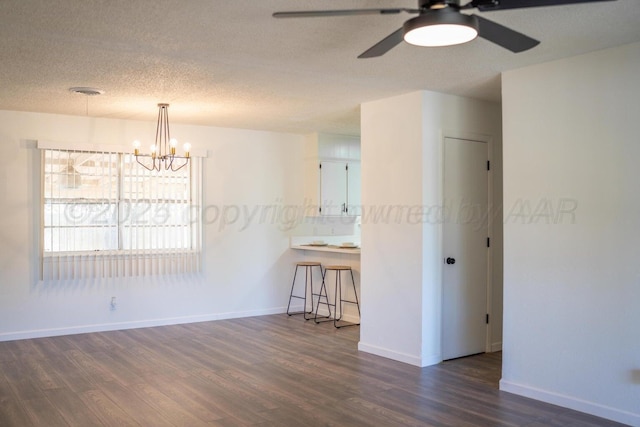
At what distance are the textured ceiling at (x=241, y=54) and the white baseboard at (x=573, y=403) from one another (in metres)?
2.45

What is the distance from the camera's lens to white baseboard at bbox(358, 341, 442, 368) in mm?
5184

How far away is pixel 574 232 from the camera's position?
4059mm

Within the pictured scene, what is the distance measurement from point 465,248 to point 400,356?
1.23 m

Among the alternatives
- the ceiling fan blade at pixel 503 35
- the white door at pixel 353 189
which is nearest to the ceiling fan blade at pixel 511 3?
the ceiling fan blade at pixel 503 35

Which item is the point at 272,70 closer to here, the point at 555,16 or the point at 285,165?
the point at 555,16

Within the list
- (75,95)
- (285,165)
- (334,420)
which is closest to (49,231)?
(75,95)

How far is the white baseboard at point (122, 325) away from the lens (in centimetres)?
618

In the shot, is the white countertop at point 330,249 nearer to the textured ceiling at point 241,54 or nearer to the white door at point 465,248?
the white door at point 465,248

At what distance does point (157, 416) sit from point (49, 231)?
3358mm

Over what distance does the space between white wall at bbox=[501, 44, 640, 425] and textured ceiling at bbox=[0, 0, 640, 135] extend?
12.5 inches

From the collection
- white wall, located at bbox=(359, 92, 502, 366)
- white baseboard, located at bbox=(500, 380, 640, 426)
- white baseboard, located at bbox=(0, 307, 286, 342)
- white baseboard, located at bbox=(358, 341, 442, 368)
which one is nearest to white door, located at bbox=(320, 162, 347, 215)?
white baseboard, located at bbox=(0, 307, 286, 342)

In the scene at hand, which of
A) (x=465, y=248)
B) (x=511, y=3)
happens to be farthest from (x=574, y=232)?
(x=511, y=3)

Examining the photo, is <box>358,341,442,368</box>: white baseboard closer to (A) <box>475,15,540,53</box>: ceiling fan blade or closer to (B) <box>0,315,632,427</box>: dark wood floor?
(B) <box>0,315,632,427</box>: dark wood floor

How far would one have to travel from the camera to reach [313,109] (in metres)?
6.10
